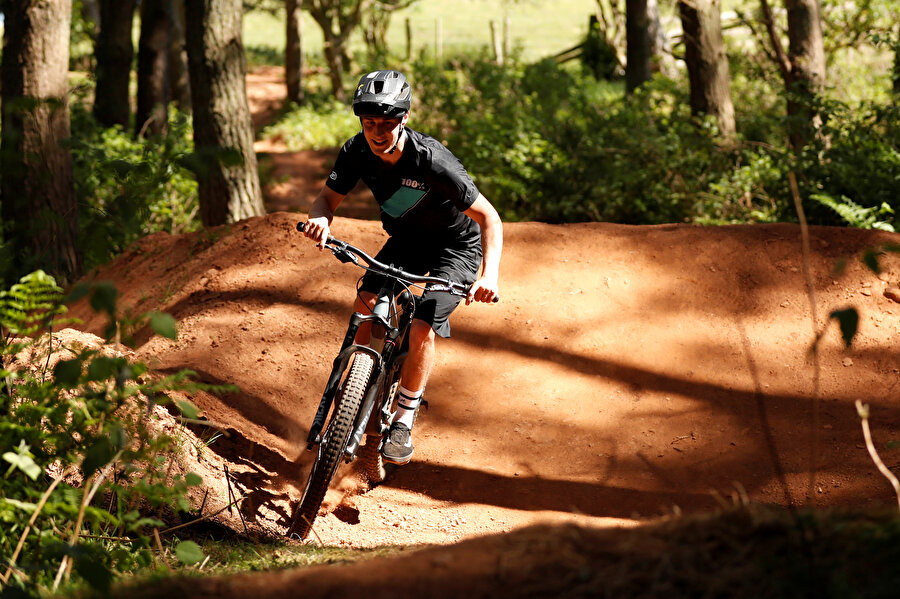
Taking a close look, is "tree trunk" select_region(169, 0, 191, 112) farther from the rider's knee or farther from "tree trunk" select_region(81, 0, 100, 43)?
the rider's knee

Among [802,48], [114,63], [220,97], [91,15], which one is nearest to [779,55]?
[802,48]

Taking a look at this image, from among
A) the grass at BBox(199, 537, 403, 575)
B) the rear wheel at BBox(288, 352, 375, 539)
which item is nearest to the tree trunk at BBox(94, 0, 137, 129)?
the rear wheel at BBox(288, 352, 375, 539)

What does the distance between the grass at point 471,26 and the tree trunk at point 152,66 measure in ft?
64.8

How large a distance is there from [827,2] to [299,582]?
769 inches

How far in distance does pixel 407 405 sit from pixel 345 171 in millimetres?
1500

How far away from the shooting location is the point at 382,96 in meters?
4.18

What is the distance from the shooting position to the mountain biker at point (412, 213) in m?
4.29

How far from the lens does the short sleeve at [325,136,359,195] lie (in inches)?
182

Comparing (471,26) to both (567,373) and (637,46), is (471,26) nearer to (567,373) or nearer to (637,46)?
(637,46)

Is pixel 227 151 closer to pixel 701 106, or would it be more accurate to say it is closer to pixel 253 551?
pixel 253 551

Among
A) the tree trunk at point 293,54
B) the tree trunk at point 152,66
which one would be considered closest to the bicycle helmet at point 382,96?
the tree trunk at point 152,66

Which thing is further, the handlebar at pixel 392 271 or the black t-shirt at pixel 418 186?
the black t-shirt at pixel 418 186

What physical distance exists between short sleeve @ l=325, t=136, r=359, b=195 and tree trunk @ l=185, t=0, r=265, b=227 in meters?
5.33

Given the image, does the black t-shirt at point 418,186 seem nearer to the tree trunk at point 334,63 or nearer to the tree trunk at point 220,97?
the tree trunk at point 220,97
